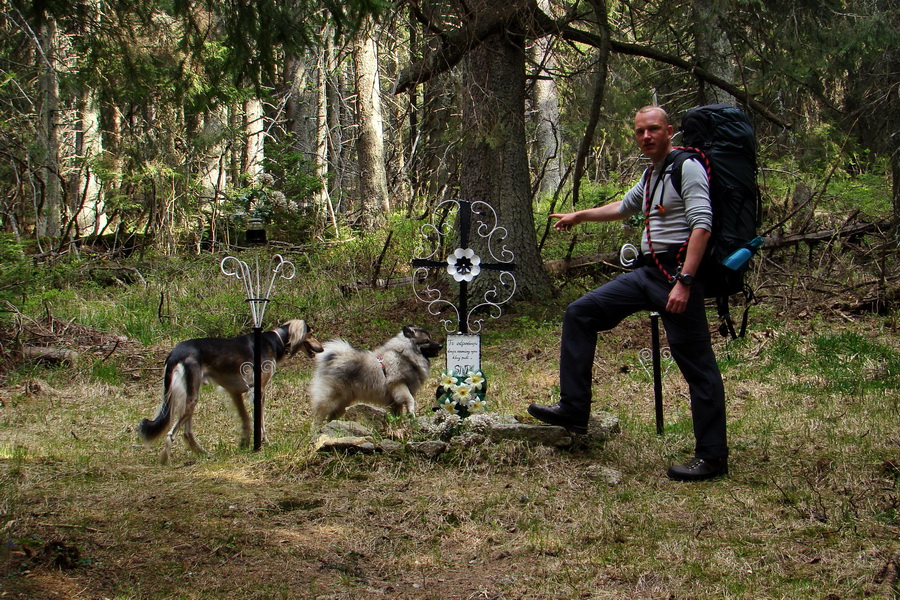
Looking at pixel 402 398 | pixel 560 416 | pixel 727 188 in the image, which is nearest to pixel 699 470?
pixel 560 416

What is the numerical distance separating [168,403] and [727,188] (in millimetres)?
4223

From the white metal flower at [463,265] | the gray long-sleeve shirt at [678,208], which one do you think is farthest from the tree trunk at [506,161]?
the gray long-sleeve shirt at [678,208]

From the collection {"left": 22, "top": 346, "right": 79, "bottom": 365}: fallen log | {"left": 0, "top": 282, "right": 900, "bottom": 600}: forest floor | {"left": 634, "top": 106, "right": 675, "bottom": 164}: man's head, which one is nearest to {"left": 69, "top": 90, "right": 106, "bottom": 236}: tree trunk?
{"left": 22, "top": 346, "right": 79, "bottom": 365}: fallen log

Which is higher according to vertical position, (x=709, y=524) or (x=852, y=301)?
(x=852, y=301)

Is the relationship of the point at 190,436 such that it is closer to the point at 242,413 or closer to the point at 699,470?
the point at 242,413

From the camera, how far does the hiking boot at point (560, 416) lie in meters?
5.43

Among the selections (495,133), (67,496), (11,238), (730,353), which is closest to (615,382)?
(730,353)

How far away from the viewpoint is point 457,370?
A: 6.24 meters

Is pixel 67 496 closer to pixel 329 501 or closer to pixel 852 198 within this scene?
pixel 329 501

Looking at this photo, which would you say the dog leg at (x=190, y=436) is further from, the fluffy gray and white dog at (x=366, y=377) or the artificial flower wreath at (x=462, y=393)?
the artificial flower wreath at (x=462, y=393)

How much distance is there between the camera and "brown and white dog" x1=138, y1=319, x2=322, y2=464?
599 cm

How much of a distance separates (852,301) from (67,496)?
9.19 metres

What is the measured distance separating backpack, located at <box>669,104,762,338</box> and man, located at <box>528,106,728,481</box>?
10cm

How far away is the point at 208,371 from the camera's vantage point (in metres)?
6.33
